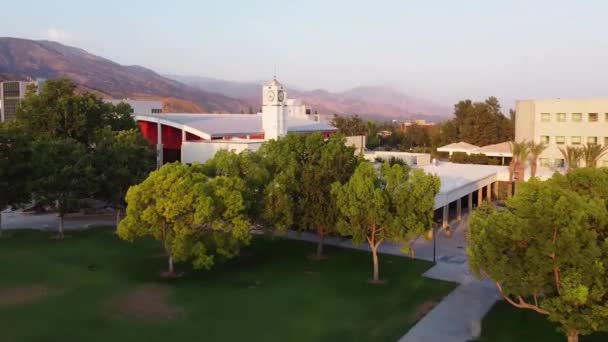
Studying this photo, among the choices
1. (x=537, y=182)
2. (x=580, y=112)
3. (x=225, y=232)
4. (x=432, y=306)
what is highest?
(x=580, y=112)

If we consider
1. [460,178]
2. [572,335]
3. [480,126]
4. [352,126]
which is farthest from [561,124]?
[572,335]

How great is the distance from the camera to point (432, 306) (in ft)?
71.9

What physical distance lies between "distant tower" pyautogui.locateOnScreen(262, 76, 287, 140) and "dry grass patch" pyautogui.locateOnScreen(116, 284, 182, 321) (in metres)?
27.4

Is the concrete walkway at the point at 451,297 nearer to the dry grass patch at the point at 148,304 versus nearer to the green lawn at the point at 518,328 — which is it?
the green lawn at the point at 518,328

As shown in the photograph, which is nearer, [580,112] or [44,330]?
[44,330]

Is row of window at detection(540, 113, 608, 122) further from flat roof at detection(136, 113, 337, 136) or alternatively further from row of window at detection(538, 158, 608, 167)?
flat roof at detection(136, 113, 337, 136)

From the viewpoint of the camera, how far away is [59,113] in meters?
42.4

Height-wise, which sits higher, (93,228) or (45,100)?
(45,100)

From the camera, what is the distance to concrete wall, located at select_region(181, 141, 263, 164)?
43.8m

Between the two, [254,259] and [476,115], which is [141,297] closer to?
[254,259]

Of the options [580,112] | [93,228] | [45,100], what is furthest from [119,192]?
[580,112]

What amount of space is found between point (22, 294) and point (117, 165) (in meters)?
15.0

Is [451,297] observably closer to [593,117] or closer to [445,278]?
[445,278]

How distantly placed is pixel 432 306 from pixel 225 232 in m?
9.85
